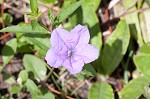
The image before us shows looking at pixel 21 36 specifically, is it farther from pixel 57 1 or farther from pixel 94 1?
pixel 94 1

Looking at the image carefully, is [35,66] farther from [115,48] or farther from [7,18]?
[115,48]

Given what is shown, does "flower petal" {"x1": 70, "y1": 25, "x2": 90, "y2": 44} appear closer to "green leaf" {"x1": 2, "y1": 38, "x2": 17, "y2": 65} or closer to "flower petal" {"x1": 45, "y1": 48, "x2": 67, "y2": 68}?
"flower petal" {"x1": 45, "y1": 48, "x2": 67, "y2": 68}

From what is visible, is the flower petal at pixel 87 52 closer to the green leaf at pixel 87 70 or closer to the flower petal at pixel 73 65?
the flower petal at pixel 73 65

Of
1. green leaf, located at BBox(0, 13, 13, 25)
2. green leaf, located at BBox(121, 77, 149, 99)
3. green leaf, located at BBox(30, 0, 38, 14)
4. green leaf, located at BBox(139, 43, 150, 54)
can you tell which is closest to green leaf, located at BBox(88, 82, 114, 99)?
green leaf, located at BBox(121, 77, 149, 99)

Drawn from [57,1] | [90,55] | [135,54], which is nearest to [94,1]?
[57,1]

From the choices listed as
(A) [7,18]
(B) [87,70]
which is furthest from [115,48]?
(A) [7,18]

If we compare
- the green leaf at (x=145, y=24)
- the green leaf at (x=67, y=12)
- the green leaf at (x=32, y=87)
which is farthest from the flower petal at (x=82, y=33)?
the green leaf at (x=145, y=24)
